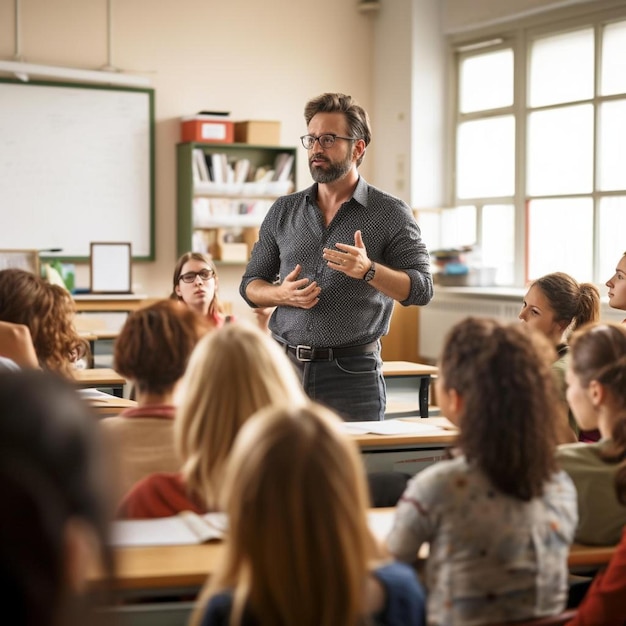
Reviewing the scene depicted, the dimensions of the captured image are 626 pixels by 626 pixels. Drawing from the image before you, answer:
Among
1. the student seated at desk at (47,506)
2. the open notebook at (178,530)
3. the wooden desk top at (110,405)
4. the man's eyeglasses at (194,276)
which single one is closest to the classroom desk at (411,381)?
the man's eyeglasses at (194,276)

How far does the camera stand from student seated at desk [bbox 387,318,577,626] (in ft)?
6.03

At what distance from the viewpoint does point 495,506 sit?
72.9 inches

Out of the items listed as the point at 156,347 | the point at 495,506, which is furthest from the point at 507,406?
the point at 156,347

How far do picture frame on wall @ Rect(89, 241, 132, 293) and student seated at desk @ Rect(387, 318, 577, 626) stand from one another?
20.1ft

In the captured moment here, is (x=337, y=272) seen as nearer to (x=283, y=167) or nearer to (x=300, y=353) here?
(x=300, y=353)

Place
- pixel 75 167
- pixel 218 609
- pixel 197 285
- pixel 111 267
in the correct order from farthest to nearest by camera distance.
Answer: pixel 75 167 → pixel 111 267 → pixel 197 285 → pixel 218 609

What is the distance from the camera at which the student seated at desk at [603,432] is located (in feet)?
7.45

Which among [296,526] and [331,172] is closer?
[296,526]

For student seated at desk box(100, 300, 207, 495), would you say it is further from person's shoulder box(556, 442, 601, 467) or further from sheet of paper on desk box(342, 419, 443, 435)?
sheet of paper on desk box(342, 419, 443, 435)

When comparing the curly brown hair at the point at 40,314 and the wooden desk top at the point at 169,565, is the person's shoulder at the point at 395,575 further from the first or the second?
the curly brown hair at the point at 40,314

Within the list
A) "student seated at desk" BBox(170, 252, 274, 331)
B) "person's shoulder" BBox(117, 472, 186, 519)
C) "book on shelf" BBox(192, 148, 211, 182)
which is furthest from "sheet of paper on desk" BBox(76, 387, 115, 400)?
"book on shelf" BBox(192, 148, 211, 182)

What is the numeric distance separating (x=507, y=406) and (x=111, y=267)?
6.24 m

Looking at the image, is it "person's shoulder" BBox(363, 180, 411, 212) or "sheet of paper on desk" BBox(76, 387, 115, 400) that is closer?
"person's shoulder" BBox(363, 180, 411, 212)

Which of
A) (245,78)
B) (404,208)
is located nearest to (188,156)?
(245,78)
